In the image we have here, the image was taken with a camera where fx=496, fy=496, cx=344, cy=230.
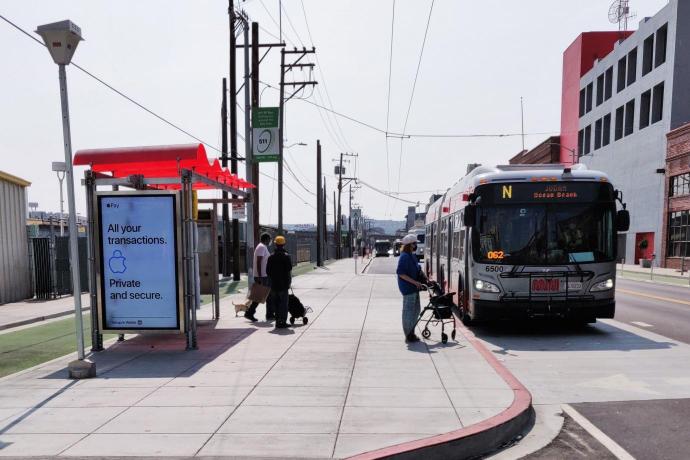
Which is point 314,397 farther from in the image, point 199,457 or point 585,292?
point 585,292

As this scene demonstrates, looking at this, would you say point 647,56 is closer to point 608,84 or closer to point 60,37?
point 608,84

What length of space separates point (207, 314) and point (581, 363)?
339 inches

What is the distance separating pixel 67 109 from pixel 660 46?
147 feet

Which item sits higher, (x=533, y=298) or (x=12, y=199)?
(x=12, y=199)

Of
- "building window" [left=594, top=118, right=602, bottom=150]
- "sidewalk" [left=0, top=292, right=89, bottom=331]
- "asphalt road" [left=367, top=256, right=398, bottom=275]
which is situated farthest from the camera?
"building window" [left=594, top=118, right=602, bottom=150]

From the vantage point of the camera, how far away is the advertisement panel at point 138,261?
781 centimetres

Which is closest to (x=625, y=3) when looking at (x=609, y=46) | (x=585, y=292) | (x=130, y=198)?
(x=609, y=46)

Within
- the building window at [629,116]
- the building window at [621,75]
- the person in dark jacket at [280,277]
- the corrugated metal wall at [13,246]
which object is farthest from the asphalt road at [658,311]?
the building window at [621,75]

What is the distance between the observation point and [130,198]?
7.78 m

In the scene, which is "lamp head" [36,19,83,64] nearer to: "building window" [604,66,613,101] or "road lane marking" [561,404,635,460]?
"road lane marking" [561,404,635,460]

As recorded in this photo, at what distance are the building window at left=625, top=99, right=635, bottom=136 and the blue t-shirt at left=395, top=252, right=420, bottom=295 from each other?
43.5m

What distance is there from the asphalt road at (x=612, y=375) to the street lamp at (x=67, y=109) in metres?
5.51

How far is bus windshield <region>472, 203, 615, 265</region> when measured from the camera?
362 inches

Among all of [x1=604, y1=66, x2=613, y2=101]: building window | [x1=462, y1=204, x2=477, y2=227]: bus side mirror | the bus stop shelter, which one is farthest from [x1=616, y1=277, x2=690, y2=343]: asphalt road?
[x1=604, y1=66, x2=613, y2=101]: building window
